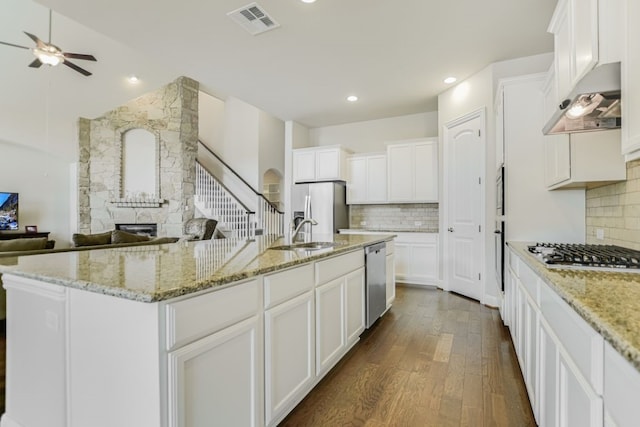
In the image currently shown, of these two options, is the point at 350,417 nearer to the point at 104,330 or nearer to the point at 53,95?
the point at 104,330

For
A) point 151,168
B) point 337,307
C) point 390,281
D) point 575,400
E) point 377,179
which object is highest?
point 151,168

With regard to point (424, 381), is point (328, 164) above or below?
above

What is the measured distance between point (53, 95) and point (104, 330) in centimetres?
724

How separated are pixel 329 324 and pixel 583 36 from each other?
2155 millimetres

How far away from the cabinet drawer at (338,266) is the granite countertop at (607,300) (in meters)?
1.17

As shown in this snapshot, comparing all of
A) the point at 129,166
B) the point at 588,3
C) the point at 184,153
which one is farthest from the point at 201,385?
the point at 129,166

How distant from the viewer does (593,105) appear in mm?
1584

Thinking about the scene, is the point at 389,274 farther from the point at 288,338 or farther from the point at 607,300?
the point at 607,300

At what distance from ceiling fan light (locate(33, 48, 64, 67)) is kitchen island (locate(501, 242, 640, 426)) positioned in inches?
250

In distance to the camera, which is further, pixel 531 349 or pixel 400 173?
pixel 400 173

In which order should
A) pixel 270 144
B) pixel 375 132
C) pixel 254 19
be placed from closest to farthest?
pixel 254 19
pixel 375 132
pixel 270 144

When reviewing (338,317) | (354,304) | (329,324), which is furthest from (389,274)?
(329,324)

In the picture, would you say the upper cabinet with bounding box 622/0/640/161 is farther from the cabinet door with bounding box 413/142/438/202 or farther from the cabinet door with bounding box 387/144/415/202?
the cabinet door with bounding box 387/144/415/202

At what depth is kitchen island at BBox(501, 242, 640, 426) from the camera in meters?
0.67
